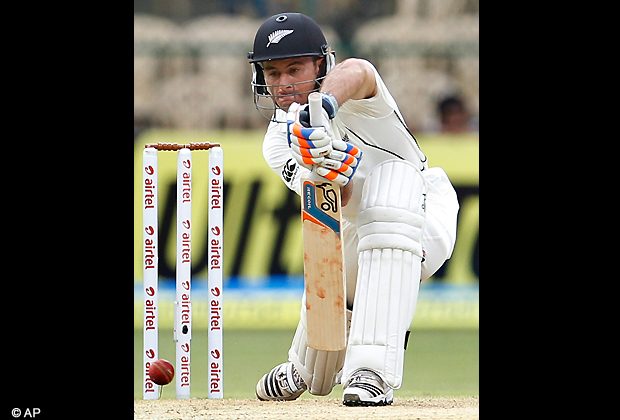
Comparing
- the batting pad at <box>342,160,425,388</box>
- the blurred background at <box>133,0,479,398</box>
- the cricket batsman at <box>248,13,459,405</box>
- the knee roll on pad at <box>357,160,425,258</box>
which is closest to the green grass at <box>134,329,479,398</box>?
the blurred background at <box>133,0,479,398</box>

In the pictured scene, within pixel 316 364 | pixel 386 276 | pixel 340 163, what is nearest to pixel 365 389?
pixel 386 276

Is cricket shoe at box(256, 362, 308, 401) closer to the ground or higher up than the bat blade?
closer to the ground

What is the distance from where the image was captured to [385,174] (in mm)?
2771

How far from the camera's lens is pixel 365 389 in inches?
101

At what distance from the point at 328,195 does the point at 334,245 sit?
146 millimetres

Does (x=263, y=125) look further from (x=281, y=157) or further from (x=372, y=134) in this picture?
(x=372, y=134)

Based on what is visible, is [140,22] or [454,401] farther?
[140,22]

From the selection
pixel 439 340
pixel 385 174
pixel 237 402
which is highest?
pixel 385 174

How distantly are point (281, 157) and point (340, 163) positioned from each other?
679mm

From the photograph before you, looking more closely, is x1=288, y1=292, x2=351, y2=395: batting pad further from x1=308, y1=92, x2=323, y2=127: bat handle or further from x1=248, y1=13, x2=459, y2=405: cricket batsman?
x1=308, y1=92, x2=323, y2=127: bat handle

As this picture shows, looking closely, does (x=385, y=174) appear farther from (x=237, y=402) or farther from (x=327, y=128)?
(x=237, y=402)

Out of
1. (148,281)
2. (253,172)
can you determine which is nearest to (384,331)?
(148,281)

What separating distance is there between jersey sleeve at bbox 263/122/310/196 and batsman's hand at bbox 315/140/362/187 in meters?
0.46

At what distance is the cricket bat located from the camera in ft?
8.64
